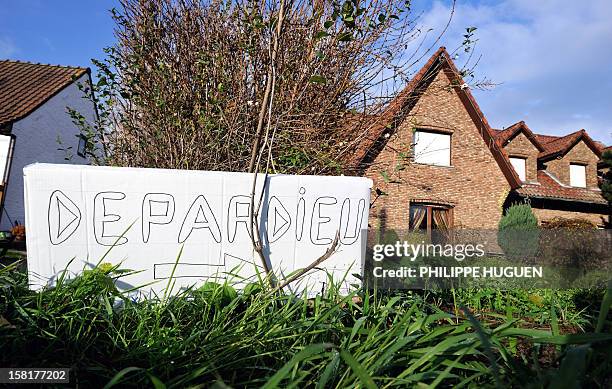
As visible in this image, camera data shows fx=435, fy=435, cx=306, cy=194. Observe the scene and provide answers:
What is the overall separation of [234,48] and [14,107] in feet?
47.9

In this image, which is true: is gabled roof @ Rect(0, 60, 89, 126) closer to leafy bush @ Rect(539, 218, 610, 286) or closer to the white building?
the white building

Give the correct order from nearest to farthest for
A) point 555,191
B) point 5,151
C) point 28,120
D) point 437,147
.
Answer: point 437,147 < point 5,151 < point 28,120 < point 555,191

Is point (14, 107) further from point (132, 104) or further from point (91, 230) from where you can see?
point (91, 230)

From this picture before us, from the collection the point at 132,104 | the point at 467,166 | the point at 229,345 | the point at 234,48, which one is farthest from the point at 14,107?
the point at 229,345

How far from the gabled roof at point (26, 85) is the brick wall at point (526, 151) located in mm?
16891

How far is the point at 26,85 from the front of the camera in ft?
54.6

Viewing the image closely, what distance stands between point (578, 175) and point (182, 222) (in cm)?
2160

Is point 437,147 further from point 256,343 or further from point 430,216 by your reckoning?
point 256,343

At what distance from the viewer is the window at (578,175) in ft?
64.8

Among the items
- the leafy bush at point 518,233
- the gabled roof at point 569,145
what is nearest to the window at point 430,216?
the leafy bush at point 518,233

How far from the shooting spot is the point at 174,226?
9.09 feet

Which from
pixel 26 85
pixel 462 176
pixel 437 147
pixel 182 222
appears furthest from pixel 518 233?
pixel 26 85

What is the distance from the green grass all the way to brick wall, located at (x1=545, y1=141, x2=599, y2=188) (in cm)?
2016

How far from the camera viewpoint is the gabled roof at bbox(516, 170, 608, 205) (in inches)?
685
